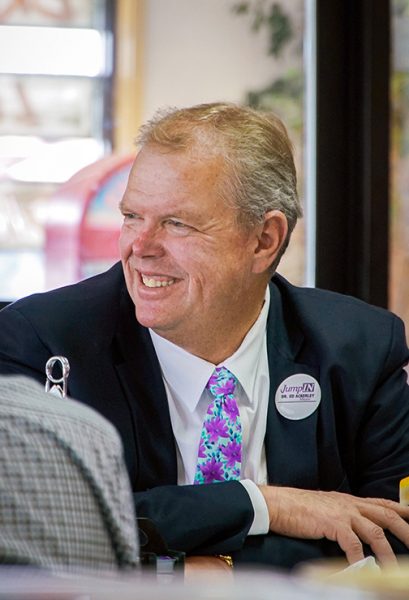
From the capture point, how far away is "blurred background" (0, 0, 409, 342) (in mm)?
3639

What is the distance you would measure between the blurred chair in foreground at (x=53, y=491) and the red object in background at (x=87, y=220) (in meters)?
2.88

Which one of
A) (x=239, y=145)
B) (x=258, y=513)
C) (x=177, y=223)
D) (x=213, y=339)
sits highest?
(x=239, y=145)

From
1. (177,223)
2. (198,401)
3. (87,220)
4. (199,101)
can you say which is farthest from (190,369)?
(199,101)

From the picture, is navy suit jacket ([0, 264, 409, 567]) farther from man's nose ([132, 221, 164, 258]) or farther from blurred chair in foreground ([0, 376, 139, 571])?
blurred chair in foreground ([0, 376, 139, 571])

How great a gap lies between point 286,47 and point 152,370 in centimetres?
203

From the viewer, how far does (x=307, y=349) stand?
2324 mm

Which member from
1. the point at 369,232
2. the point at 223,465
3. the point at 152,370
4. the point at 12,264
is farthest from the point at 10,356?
the point at 369,232

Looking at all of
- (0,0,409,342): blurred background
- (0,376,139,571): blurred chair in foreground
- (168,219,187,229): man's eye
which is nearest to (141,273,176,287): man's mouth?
(168,219,187,229): man's eye

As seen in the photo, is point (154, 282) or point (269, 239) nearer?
point (154, 282)

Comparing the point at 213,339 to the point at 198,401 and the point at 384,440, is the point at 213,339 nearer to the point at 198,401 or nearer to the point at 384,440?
the point at 198,401

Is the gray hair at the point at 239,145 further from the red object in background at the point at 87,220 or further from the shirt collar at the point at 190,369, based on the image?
the red object in background at the point at 87,220

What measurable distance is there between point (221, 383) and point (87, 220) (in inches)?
64.1

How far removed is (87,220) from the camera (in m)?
3.71

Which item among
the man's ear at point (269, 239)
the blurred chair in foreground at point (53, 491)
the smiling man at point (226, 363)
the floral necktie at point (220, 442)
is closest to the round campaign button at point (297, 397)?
the smiling man at point (226, 363)
